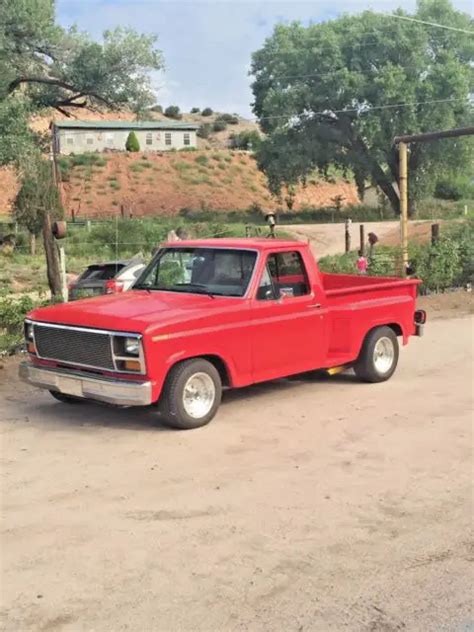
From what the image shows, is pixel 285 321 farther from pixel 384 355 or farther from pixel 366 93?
pixel 366 93

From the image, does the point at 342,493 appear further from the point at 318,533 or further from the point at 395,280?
the point at 395,280

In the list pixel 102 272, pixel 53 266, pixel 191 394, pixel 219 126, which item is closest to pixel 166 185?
pixel 219 126

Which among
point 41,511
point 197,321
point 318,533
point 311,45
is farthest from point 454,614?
point 311,45

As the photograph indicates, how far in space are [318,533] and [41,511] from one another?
5.98 ft

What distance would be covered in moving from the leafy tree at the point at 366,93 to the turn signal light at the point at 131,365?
150 feet

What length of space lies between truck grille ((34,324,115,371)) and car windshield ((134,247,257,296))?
4.13 ft

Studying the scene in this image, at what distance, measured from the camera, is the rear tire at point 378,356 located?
29.7 feet

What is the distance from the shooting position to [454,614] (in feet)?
12.7

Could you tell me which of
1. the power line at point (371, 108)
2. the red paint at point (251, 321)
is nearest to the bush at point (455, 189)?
the power line at point (371, 108)

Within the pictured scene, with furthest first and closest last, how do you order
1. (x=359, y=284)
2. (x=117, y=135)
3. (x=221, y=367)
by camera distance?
(x=117, y=135) → (x=359, y=284) → (x=221, y=367)

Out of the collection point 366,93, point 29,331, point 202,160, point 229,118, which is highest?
point 229,118

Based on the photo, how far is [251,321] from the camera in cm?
761

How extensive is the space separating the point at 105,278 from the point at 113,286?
1.62 m

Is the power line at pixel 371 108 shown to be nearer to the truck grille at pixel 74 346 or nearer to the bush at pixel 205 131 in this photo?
the truck grille at pixel 74 346
